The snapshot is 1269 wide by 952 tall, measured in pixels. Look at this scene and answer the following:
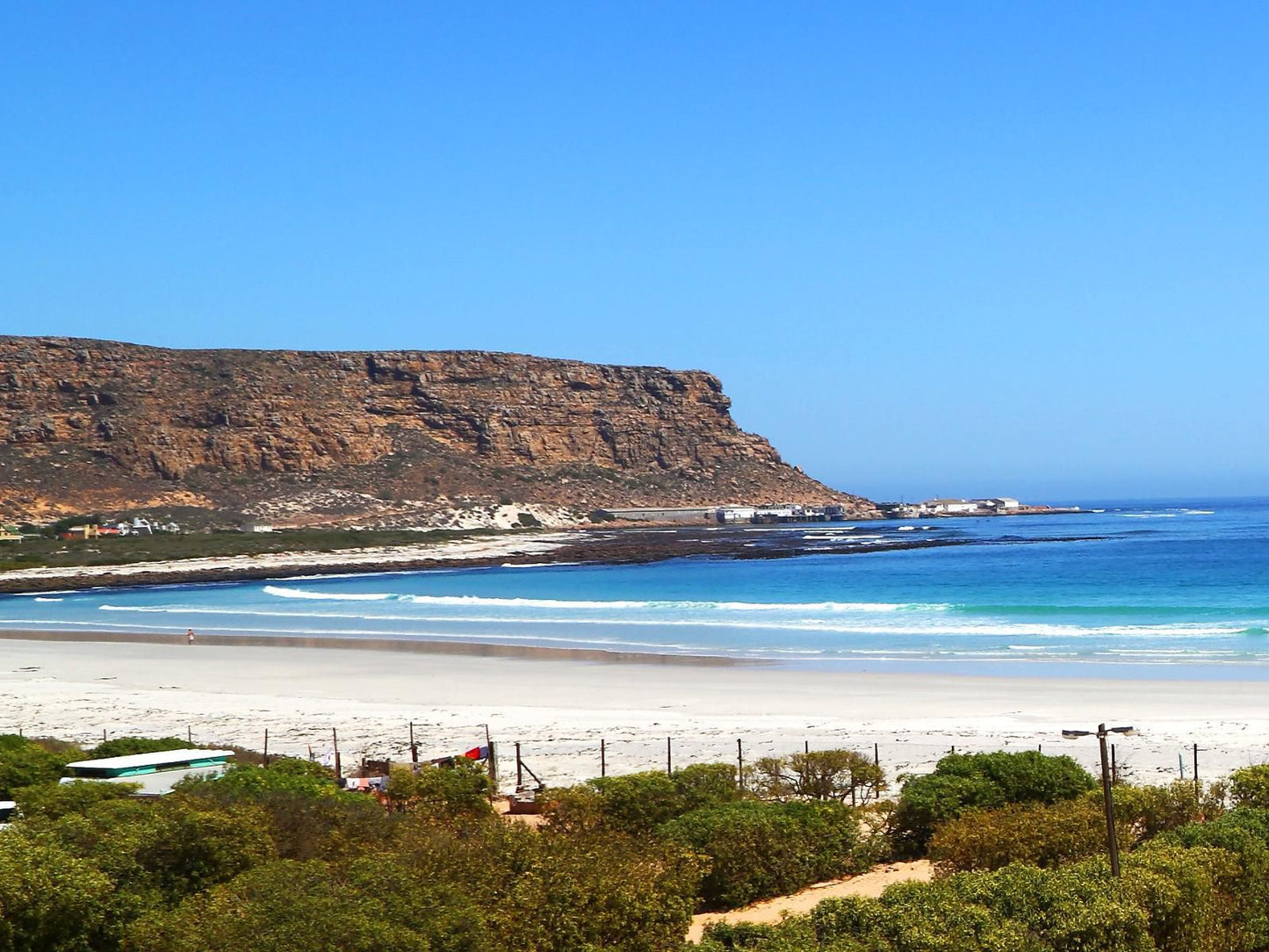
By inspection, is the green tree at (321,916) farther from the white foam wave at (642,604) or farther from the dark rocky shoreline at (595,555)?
the dark rocky shoreline at (595,555)

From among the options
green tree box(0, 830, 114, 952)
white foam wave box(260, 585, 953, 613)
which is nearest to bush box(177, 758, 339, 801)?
green tree box(0, 830, 114, 952)

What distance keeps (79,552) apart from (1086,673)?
225 feet

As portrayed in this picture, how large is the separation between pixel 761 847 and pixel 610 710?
13.0 meters

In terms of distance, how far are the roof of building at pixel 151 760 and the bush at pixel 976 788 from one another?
837 cm

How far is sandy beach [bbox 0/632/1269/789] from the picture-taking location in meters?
19.7

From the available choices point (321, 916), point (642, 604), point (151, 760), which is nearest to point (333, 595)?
point (642, 604)

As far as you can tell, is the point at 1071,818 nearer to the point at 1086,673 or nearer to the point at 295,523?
the point at 1086,673

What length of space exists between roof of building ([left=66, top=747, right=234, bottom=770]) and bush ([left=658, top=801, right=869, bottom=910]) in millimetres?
6258

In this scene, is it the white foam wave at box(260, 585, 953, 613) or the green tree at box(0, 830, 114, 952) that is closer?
the green tree at box(0, 830, 114, 952)

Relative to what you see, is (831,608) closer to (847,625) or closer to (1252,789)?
(847,625)

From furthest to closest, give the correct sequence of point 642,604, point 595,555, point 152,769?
point 595,555
point 642,604
point 152,769

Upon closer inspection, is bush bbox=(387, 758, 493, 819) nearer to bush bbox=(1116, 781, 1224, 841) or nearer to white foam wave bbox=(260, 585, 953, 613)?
bush bbox=(1116, 781, 1224, 841)

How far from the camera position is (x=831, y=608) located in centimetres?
4678

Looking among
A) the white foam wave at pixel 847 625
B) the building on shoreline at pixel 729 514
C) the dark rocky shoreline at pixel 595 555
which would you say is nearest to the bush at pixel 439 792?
the white foam wave at pixel 847 625
